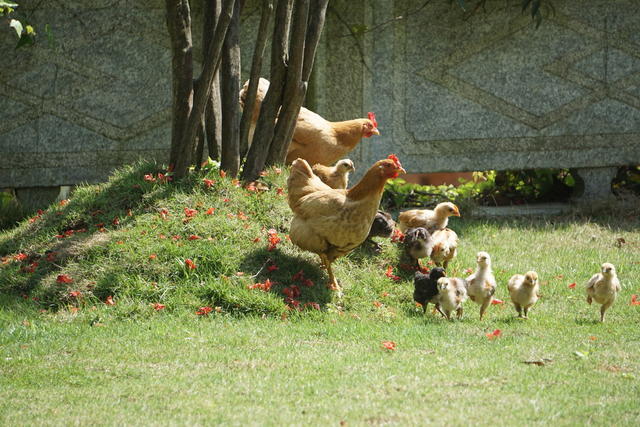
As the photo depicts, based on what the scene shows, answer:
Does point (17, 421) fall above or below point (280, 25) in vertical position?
below

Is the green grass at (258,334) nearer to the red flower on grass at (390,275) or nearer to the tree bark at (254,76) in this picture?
the red flower on grass at (390,275)

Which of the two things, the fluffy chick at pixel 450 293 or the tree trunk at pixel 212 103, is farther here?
the tree trunk at pixel 212 103

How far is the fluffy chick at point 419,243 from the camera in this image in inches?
314

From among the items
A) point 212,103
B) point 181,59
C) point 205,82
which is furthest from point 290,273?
point 181,59

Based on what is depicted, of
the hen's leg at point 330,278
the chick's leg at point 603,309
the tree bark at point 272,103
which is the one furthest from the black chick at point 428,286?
the tree bark at point 272,103

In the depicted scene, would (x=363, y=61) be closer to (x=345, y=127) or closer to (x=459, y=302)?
(x=345, y=127)

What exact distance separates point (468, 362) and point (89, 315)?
3.18 metres

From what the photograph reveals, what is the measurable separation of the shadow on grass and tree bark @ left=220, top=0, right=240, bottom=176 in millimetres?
1396

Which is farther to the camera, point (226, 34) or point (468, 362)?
point (226, 34)

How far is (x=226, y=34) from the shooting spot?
8.96 metres

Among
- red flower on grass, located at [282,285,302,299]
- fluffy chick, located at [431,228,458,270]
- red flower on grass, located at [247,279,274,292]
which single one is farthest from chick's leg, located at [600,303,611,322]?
red flower on grass, located at [247,279,274,292]

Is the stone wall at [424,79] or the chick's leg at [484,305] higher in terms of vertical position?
the stone wall at [424,79]

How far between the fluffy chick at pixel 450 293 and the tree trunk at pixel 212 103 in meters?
3.40

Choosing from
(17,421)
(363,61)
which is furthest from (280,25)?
(17,421)
